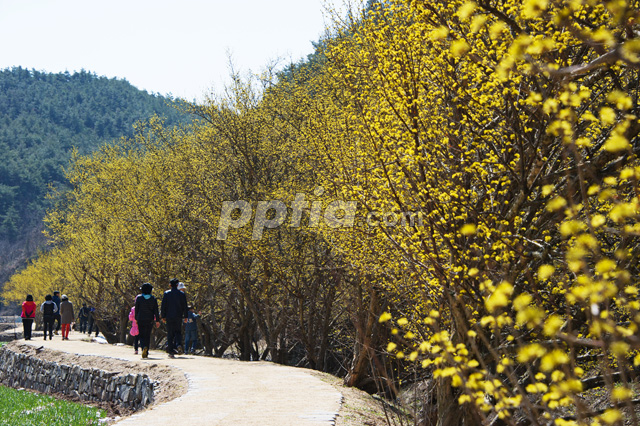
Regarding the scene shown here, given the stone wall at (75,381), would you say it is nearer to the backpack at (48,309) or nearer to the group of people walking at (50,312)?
the group of people walking at (50,312)

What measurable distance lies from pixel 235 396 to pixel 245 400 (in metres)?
0.40

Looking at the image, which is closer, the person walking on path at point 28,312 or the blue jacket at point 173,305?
the blue jacket at point 173,305

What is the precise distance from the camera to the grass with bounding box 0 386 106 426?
1202 cm

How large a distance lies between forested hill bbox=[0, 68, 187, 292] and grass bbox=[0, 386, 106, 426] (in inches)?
3007

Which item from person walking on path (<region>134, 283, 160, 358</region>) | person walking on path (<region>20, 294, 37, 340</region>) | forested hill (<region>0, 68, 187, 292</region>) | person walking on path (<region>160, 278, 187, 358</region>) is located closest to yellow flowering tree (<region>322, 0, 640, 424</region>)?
person walking on path (<region>160, 278, 187, 358</region>)

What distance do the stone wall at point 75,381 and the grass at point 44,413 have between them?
0.58 meters

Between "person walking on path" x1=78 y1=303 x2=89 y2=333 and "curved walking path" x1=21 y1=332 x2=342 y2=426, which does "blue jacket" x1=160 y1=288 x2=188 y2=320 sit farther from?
"person walking on path" x1=78 y1=303 x2=89 y2=333

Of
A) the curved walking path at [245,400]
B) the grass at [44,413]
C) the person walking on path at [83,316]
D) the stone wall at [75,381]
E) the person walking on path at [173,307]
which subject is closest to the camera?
the curved walking path at [245,400]

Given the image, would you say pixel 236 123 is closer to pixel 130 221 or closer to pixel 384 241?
pixel 130 221

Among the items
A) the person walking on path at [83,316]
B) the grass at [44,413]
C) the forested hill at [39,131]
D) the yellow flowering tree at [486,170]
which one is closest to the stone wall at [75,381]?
the grass at [44,413]

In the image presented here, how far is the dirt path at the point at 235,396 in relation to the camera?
25.0 feet

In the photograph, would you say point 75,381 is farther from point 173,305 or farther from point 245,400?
point 245,400

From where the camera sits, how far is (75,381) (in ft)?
53.9

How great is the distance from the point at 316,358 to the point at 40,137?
5552 inches
